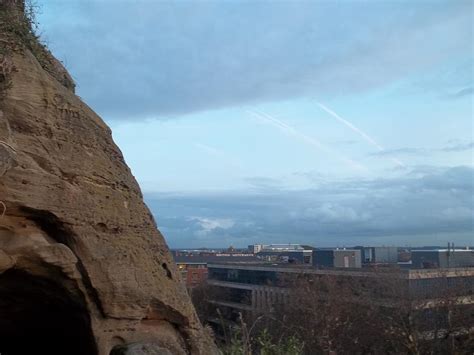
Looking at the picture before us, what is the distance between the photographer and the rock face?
586cm

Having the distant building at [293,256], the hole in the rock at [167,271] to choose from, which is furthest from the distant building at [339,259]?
the hole in the rock at [167,271]

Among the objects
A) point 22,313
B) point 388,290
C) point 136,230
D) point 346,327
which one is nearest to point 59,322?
point 22,313

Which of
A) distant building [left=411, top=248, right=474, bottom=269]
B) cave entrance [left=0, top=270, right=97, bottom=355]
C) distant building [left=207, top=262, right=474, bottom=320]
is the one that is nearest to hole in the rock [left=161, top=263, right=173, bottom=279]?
cave entrance [left=0, top=270, right=97, bottom=355]

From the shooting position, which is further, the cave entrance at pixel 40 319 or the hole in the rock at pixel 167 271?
the hole in the rock at pixel 167 271

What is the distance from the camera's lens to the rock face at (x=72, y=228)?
19.2 feet

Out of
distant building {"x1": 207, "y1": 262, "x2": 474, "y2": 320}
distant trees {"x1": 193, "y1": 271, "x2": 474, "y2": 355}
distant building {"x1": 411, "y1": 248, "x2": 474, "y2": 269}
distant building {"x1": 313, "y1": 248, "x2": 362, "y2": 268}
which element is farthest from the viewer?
distant building {"x1": 313, "y1": 248, "x2": 362, "y2": 268}

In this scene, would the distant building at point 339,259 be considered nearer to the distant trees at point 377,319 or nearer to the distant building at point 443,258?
the distant building at point 443,258

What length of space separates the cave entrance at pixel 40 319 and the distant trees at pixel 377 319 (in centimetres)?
1702

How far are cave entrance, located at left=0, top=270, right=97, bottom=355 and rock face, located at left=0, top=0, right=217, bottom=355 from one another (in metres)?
0.02

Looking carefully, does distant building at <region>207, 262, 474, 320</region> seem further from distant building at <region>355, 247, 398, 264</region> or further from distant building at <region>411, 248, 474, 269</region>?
distant building at <region>355, 247, 398, 264</region>

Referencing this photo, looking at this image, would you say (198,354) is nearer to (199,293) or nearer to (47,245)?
(47,245)

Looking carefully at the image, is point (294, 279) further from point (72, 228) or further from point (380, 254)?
point (380, 254)

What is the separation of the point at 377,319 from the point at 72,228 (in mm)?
27312

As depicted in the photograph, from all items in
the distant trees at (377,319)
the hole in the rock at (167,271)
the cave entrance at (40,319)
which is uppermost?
the hole in the rock at (167,271)
